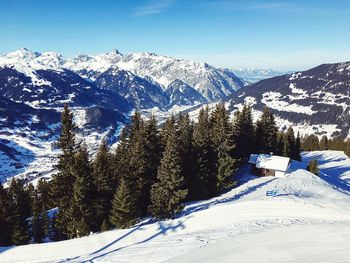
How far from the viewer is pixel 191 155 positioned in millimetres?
57312

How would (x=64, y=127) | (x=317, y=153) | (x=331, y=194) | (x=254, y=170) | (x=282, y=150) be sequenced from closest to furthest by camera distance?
(x=64, y=127) → (x=331, y=194) → (x=254, y=170) → (x=282, y=150) → (x=317, y=153)

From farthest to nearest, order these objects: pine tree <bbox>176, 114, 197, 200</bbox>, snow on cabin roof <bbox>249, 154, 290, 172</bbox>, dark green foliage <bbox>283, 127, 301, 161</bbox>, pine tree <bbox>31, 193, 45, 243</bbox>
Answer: dark green foliage <bbox>283, 127, 301, 161</bbox>
snow on cabin roof <bbox>249, 154, 290, 172</bbox>
pine tree <bbox>31, 193, 45, 243</bbox>
pine tree <bbox>176, 114, 197, 200</bbox>

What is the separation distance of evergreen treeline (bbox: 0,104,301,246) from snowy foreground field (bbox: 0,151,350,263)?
445 centimetres

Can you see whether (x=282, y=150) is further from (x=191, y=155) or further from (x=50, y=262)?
(x=50, y=262)

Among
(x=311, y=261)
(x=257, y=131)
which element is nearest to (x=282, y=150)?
(x=257, y=131)

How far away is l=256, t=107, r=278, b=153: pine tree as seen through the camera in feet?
275

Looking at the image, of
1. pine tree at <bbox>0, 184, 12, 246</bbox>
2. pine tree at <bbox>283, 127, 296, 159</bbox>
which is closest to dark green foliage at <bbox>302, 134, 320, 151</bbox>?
pine tree at <bbox>283, 127, 296, 159</bbox>

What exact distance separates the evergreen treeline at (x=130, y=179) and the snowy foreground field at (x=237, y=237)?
4450mm

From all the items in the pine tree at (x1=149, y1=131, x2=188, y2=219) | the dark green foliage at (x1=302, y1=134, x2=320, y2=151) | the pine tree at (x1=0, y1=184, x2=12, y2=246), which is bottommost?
the dark green foliage at (x1=302, y1=134, x2=320, y2=151)

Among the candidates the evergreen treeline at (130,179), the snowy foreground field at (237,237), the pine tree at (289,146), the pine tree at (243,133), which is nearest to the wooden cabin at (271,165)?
the pine tree at (243,133)

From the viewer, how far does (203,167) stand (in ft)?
191

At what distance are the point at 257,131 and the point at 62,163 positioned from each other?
166ft

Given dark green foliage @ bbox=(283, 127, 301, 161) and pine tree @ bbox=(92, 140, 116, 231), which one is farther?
dark green foliage @ bbox=(283, 127, 301, 161)

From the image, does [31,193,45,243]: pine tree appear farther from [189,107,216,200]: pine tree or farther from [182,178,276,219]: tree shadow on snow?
[182,178,276,219]: tree shadow on snow
